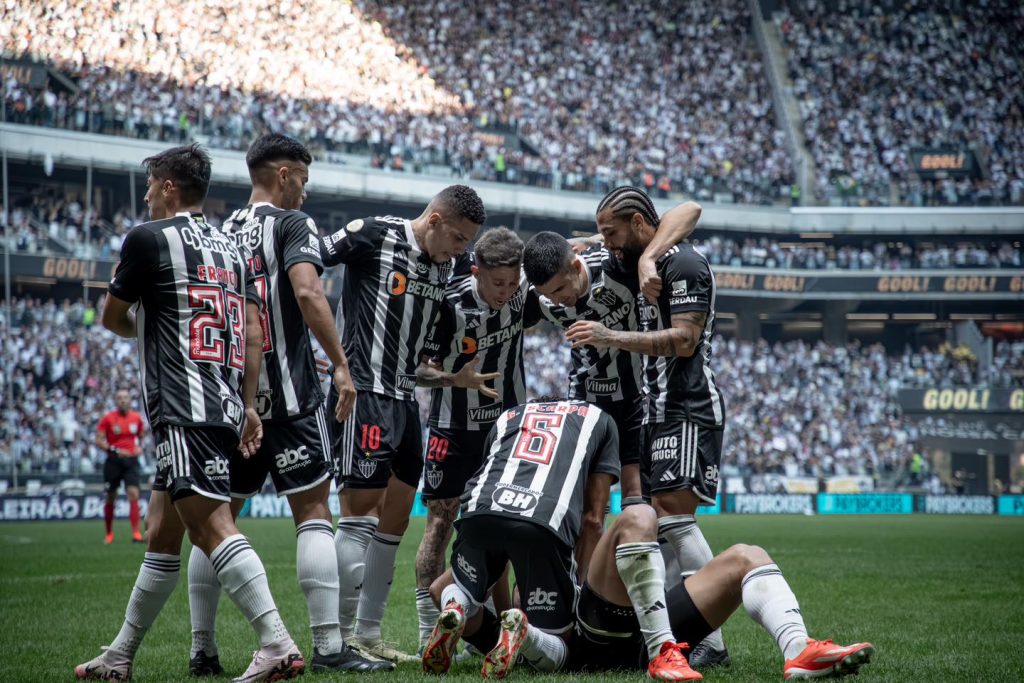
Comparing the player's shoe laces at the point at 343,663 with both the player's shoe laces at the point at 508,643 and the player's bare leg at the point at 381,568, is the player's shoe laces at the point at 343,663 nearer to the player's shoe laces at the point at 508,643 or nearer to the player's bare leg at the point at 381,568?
the player's bare leg at the point at 381,568

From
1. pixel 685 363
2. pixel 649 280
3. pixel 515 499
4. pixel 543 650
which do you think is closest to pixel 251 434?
pixel 515 499

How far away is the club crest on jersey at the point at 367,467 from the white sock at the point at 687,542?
1.58 metres

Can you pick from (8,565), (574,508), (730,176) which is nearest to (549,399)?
(574,508)

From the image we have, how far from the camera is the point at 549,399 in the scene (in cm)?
541

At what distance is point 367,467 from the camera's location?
570 centimetres

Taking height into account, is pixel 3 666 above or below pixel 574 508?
below

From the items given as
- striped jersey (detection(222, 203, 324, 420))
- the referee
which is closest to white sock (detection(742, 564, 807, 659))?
striped jersey (detection(222, 203, 324, 420))

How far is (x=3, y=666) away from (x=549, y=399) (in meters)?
3.23

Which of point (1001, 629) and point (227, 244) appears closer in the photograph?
point (227, 244)

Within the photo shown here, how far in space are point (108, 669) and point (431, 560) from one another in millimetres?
1922

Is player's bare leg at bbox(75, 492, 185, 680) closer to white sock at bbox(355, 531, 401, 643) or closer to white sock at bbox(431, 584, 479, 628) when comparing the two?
white sock at bbox(355, 531, 401, 643)

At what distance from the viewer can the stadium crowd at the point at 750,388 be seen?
1072 inches

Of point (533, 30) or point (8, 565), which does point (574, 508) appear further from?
point (533, 30)

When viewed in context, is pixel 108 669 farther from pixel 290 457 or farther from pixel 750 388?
pixel 750 388
